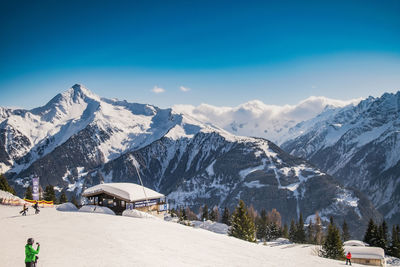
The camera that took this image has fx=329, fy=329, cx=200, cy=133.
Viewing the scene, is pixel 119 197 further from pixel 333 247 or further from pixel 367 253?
pixel 367 253

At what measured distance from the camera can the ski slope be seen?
2269 centimetres

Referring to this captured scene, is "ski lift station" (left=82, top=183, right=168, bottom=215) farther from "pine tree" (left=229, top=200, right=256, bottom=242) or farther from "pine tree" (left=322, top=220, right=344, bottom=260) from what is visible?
"pine tree" (left=322, top=220, right=344, bottom=260)

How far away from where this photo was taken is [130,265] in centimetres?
2153

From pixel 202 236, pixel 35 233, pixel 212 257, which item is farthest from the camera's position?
pixel 202 236

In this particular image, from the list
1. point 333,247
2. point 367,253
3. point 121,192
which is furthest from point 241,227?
point 367,253

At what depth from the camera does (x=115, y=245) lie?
2619 cm

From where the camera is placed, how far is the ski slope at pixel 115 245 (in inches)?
893

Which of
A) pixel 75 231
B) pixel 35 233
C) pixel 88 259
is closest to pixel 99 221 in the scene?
pixel 75 231

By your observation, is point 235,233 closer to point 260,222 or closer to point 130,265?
point 130,265

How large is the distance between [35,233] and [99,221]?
7463 millimetres

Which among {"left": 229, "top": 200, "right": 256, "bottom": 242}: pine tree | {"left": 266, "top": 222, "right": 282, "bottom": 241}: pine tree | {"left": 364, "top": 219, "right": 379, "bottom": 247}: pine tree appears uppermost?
{"left": 229, "top": 200, "right": 256, "bottom": 242}: pine tree

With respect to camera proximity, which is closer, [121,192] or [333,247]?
[121,192]

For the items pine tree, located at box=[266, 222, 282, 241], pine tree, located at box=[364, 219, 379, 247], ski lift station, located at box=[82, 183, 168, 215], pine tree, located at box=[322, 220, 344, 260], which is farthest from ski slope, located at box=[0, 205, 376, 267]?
pine tree, located at box=[266, 222, 282, 241]

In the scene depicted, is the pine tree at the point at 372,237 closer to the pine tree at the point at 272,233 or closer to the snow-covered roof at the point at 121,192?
the pine tree at the point at 272,233
